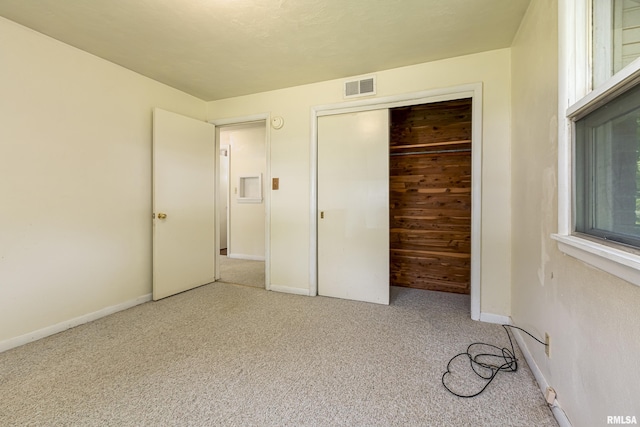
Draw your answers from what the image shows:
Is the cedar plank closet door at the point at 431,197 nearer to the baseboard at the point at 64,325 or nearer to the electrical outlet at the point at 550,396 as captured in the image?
the electrical outlet at the point at 550,396

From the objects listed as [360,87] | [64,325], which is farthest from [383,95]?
[64,325]

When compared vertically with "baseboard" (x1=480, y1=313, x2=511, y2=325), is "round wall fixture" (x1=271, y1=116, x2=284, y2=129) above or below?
above

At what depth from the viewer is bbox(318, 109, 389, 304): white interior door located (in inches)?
112

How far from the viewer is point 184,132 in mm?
3199

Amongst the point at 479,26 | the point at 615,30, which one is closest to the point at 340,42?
the point at 479,26

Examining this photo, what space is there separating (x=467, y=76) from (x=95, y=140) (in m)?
3.50

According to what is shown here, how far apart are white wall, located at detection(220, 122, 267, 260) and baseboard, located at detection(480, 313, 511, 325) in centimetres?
374

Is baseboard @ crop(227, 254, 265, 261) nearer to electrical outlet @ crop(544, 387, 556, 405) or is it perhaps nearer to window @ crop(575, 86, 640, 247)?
electrical outlet @ crop(544, 387, 556, 405)

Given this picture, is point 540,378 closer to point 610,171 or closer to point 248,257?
point 610,171

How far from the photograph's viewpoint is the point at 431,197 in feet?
11.1

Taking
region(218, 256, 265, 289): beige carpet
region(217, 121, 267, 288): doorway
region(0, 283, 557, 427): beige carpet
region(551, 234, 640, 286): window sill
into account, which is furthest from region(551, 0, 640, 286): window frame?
region(217, 121, 267, 288): doorway

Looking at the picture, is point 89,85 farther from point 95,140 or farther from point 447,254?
point 447,254

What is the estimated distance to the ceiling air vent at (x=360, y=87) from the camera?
9.20 feet

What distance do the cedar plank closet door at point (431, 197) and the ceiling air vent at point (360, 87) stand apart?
68 centimetres
